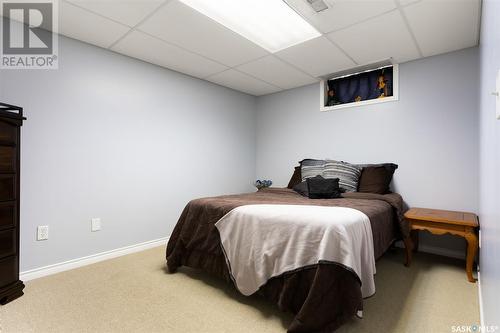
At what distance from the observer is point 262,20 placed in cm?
226

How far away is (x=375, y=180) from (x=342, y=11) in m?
1.71

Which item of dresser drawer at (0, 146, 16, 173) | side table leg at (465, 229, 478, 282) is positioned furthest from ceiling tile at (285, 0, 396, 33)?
dresser drawer at (0, 146, 16, 173)

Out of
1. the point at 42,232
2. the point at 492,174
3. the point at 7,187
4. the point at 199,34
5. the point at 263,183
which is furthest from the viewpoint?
the point at 263,183

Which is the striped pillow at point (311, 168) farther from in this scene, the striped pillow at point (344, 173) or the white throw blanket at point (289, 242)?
the white throw blanket at point (289, 242)

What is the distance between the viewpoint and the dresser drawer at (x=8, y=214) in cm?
172

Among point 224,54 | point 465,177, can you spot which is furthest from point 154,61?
point 465,177

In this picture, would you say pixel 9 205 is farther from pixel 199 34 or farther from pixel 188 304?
pixel 199 34

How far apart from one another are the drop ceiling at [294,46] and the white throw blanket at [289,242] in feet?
5.28

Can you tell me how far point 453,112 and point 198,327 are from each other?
3.07 meters

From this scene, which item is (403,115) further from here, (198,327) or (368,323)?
(198,327)

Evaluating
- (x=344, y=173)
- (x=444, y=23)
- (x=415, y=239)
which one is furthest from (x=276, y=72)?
(x=415, y=239)

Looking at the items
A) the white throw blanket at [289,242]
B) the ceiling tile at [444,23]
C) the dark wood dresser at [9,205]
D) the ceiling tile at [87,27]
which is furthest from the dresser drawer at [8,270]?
the ceiling tile at [444,23]

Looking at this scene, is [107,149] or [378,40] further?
[107,149]

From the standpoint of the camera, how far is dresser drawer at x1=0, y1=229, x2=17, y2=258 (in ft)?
5.63
